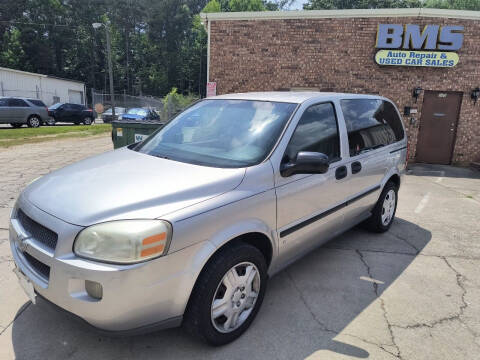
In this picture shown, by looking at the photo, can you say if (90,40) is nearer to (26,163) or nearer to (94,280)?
(26,163)

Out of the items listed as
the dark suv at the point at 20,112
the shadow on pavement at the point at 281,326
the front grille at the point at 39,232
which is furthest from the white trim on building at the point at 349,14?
the dark suv at the point at 20,112

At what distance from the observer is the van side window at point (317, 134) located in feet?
9.89

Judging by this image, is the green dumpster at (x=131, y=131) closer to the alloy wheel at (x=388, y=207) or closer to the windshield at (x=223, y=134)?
the windshield at (x=223, y=134)

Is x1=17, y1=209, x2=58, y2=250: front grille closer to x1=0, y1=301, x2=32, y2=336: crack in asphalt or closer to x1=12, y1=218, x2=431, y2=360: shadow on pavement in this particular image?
x1=12, y1=218, x2=431, y2=360: shadow on pavement

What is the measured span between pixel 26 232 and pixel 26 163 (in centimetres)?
793

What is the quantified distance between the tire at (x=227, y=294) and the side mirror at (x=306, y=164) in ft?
2.20

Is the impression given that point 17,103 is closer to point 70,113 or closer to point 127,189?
point 70,113

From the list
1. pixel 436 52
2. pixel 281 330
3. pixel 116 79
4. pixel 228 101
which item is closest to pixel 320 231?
pixel 281 330

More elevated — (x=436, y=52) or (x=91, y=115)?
(x=436, y=52)

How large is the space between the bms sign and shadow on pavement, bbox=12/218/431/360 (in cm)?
871

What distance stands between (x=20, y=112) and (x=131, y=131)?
624 inches

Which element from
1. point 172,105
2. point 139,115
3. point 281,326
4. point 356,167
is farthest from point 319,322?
point 172,105

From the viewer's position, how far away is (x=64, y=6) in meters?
59.2

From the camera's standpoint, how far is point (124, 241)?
1998mm
